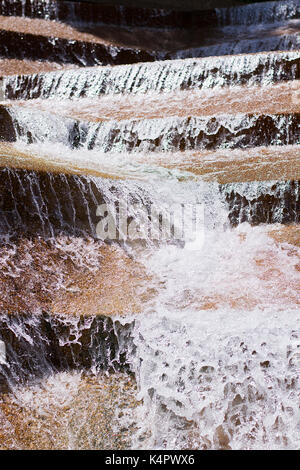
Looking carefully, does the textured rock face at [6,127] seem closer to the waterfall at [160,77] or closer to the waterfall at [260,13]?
the waterfall at [160,77]

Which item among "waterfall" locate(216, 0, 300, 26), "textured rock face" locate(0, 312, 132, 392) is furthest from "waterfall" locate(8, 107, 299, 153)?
"waterfall" locate(216, 0, 300, 26)

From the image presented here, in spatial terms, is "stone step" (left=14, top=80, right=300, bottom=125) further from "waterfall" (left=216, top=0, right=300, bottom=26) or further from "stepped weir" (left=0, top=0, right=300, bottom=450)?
"waterfall" (left=216, top=0, right=300, bottom=26)

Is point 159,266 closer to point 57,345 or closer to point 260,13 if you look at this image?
point 57,345

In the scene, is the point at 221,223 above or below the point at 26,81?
below

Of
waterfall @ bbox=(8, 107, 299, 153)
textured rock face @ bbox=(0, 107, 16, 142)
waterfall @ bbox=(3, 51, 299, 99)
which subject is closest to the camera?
waterfall @ bbox=(8, 107, 299, 153)

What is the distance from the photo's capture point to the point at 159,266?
3805 mm

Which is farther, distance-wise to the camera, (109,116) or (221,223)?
(109,116)

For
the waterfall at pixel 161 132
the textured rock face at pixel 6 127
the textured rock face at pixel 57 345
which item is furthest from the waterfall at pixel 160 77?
the textured rock face at pixel 57 345

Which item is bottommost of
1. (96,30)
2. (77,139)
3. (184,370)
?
(184,370)

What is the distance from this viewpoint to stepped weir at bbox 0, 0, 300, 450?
2.98 meters

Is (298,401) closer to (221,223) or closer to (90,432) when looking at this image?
(90,432)

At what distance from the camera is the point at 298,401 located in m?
2.95

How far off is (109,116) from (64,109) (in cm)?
81

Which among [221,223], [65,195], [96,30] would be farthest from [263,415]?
[96,30]
